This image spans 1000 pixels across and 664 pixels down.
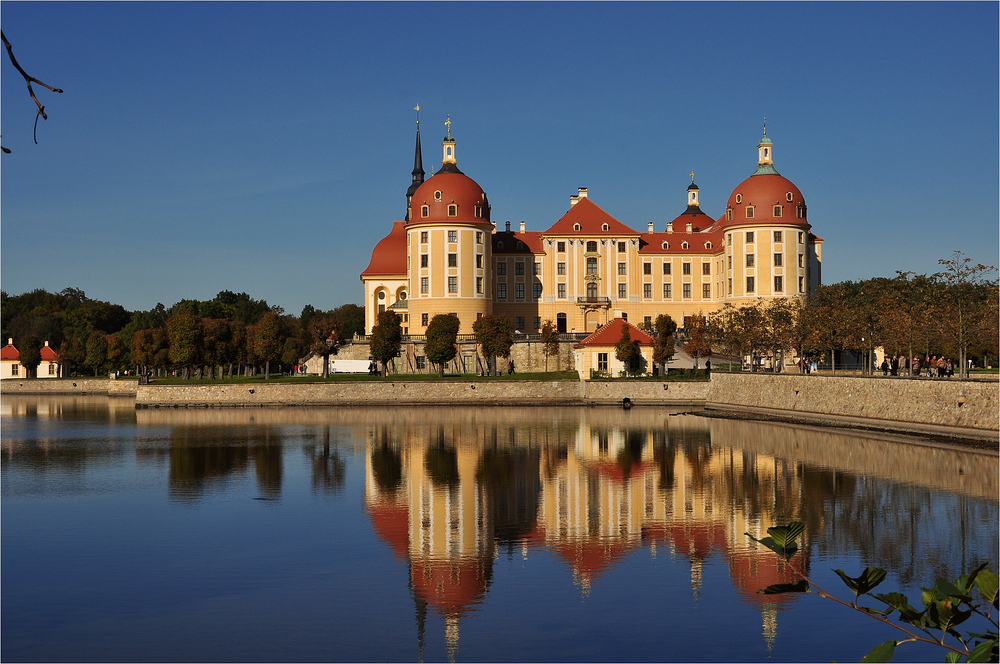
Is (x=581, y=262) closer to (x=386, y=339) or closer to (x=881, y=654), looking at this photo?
(x=386, y=339)

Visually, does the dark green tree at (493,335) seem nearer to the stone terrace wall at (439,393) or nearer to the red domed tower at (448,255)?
the red domed tower at (448,255)

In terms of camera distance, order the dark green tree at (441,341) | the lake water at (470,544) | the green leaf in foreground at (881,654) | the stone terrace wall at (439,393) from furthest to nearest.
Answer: the dark green tree at (441,341)
the stone terrace wall at (439,393)
the lake water at (470,544)
the green leaf in foreground at (881,654)

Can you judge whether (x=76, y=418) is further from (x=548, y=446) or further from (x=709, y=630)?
(x=709, y=630)

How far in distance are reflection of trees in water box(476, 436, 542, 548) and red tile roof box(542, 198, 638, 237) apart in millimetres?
35122

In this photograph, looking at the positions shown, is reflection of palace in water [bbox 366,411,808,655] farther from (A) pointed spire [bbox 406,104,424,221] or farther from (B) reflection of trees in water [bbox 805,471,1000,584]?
(A) pointed spire [bbox 406,104,424,221]

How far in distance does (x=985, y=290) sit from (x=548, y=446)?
21519mm

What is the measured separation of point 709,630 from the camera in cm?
1366

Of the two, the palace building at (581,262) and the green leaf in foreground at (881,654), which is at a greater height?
the palace building at (581,262)

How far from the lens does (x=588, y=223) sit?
6975 centimetres

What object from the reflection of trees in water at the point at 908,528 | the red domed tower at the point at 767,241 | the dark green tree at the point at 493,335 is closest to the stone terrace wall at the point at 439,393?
the dark green tree at the point at 493,335

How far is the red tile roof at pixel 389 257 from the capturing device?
240 feet

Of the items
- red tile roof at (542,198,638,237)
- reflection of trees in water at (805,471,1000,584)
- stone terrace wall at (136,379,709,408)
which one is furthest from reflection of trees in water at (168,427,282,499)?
red tile roof at (542,198,638,237)

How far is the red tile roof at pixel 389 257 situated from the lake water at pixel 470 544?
3515 cm

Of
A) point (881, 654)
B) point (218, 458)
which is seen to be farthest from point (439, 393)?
point (881, 654)
